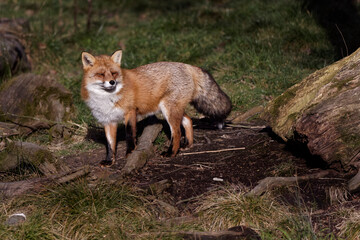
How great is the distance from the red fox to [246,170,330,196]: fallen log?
66.1 inches

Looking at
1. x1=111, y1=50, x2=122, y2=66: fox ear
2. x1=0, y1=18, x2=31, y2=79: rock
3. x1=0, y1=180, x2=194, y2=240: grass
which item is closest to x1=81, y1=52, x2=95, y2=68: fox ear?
x1=111, y1=50, x2=122, y2=66: fox ear

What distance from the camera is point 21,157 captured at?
15.3ft

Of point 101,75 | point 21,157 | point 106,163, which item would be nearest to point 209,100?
point 101,75

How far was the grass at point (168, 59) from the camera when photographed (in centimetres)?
369

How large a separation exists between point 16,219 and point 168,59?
5.39 metres

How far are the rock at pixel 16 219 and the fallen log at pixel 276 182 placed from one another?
1891 mm

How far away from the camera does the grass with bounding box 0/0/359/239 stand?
369 cm

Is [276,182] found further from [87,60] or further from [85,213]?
[87,60]

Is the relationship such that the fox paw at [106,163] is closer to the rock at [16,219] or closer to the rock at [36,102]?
the rock at [16,219]

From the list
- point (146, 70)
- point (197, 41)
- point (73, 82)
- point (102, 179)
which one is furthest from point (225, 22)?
point (102, 179)

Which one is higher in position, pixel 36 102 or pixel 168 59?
pixel 168 59

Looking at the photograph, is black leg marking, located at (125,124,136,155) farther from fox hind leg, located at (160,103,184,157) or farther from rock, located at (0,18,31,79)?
rock, located at (0,18,31,79)

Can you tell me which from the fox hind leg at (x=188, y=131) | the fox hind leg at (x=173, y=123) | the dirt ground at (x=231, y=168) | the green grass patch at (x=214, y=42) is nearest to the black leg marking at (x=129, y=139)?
the dirt ground at (x=231, y=168)

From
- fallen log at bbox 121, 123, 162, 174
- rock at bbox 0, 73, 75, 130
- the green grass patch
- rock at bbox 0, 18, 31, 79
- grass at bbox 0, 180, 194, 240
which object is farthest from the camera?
rock at bbox 0, 18, 31, 79
